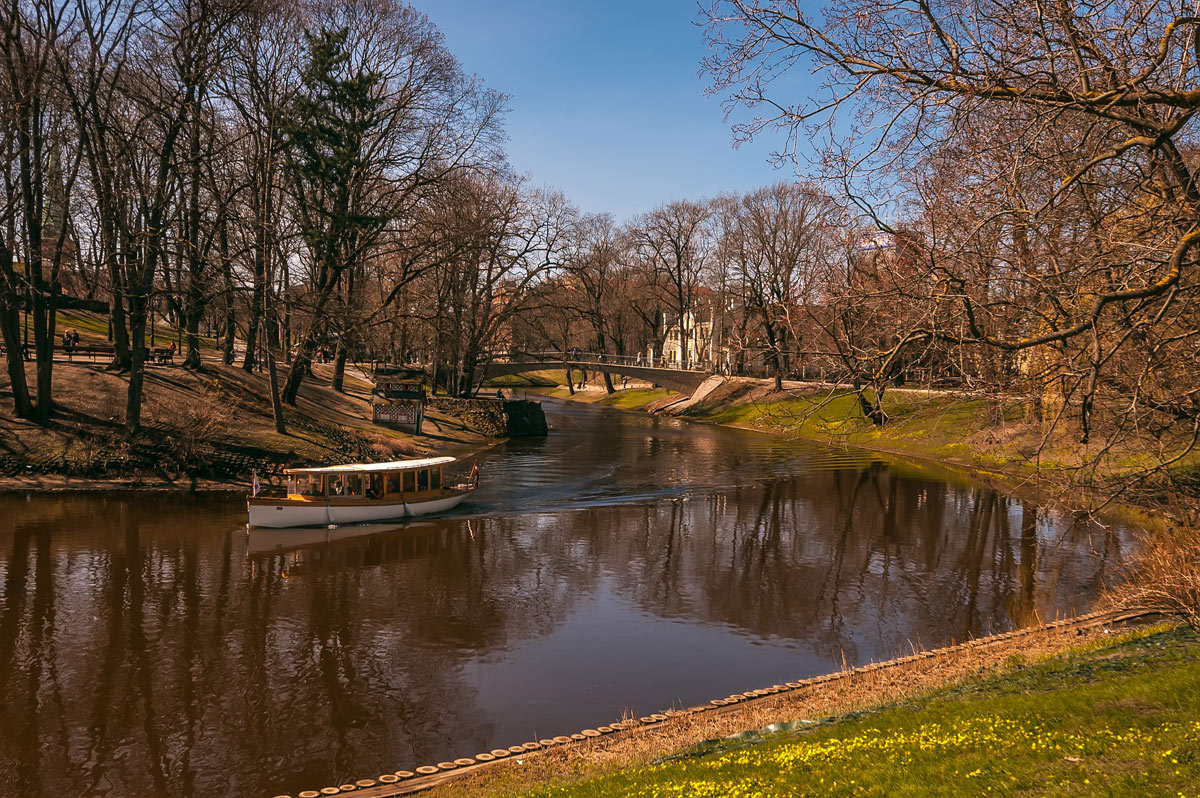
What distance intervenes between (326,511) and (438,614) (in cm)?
1012

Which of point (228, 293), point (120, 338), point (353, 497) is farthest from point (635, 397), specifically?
point (353, 497)

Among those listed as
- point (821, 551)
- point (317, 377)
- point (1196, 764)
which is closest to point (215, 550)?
point (821, 551)

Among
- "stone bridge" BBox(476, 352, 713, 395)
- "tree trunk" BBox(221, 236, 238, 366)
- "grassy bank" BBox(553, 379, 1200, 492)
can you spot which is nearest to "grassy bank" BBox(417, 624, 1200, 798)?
"grassy bank" BBox(553, 379, 1200, 492)

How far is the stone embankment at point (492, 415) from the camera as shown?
53031 millimetres

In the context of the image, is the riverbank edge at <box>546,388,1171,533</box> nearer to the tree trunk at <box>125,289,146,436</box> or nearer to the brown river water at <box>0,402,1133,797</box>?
the brown river water at <box>0,402,1133,797</box>

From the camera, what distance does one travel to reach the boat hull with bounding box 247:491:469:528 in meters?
26.7

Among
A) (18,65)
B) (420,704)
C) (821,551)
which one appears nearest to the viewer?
(420,704)

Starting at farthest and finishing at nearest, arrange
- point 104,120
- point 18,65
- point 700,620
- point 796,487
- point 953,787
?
point 796,487 → point 104,120 → point 18,65 → point 700,620 → point 953,787

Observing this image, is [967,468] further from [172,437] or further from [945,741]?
[172,437]

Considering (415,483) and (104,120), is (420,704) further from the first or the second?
(104,120)

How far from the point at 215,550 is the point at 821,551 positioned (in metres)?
19.0

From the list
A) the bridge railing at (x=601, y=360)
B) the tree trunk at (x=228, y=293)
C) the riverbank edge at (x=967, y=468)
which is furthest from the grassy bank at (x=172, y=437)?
the bridge railing at (x=601, y=360)

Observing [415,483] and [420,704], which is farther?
[415,483]

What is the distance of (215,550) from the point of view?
2412 cm
